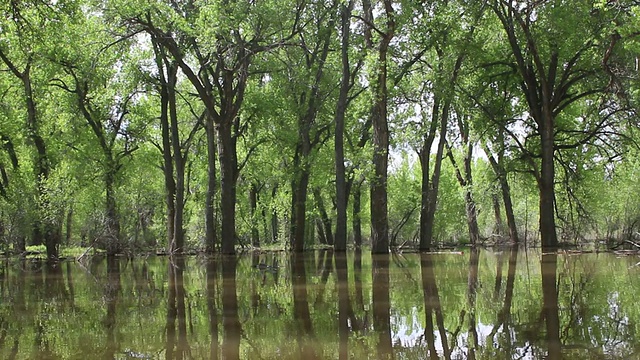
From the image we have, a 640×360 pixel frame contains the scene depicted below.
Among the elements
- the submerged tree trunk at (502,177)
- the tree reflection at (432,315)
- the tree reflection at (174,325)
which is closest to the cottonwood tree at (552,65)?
the submerged tree trunk at (502,177)

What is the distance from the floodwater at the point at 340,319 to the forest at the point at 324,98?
8067 millimetres

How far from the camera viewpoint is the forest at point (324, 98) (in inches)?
758

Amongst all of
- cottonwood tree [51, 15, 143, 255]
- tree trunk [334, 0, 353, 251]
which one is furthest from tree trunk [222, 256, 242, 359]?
cottonwood tree [51, 15, 143, 255]

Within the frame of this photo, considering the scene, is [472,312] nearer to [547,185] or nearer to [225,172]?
[225,172]

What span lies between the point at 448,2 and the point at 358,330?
1808 cm

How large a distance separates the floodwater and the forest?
8.07 meters

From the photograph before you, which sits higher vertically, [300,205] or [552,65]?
[552,65]

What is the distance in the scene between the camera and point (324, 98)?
82.7ft

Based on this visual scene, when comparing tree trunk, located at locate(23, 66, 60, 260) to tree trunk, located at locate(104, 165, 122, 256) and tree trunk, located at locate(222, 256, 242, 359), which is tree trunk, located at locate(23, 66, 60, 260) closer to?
tree trunk, located at locate(104, 165, 122, 256)

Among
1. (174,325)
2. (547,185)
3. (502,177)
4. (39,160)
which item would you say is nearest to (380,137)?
(502,177)

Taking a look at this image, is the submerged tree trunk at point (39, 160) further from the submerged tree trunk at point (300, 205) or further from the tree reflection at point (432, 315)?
the tree reflection at point (432, 315)

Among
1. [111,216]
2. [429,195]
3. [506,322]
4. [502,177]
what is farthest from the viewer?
[429,195]

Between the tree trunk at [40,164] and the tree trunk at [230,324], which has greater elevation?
the tree trunk at [40,164]

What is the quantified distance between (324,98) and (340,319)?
1936cm
